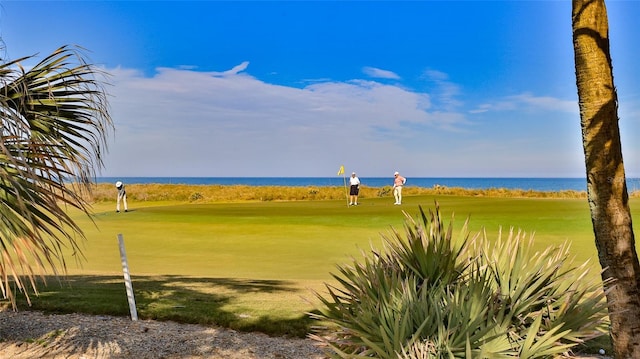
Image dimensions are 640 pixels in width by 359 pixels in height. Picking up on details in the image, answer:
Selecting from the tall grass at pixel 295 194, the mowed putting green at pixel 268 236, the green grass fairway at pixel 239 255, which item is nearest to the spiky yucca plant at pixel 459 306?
the green grass fairway at pixel 239 255

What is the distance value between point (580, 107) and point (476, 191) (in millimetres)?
39320

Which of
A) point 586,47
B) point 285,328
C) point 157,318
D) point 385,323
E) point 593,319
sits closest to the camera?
point 385,323

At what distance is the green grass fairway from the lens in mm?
7535

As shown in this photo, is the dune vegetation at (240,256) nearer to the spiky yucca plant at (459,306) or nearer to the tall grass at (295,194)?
the spiky yucca plant at (459,306)

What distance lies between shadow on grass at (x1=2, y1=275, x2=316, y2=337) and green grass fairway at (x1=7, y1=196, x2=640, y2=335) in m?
0.01

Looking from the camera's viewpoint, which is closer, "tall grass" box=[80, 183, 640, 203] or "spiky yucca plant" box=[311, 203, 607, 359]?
"spiky yucca plant" box=[311, 203, 607, 359]

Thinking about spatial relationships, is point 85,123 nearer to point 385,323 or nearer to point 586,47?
point 385,323

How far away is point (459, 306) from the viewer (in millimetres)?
3381

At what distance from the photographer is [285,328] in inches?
263

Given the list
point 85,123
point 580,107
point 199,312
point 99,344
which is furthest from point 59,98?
point 580,107

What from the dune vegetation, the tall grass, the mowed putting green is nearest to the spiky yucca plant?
the dune vegetation

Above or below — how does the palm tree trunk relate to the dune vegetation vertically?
above

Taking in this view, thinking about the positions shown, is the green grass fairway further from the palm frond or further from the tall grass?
the tall grass

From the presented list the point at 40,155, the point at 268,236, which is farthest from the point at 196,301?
the point at 268,236
